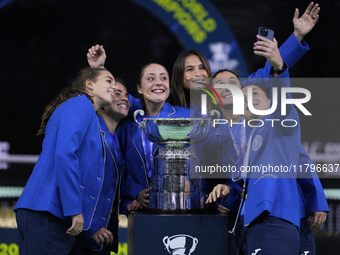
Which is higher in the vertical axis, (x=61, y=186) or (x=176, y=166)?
(x=176, y=166)

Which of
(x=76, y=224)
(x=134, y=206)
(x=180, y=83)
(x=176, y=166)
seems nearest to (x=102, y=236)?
(x=134, y=206)

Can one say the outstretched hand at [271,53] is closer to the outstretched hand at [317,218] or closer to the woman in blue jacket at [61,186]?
the outstretched hand at [317,218]

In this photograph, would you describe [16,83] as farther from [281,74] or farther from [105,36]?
[281,74]

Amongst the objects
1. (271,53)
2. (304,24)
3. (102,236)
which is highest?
(304,24)

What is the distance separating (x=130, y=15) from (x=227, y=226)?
222cm

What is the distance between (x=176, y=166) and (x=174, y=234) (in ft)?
1.16

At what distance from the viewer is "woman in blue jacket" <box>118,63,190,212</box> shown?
9.03 ft

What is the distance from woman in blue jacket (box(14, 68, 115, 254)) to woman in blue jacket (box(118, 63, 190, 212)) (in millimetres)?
461

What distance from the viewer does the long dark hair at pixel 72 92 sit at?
2.44 metres

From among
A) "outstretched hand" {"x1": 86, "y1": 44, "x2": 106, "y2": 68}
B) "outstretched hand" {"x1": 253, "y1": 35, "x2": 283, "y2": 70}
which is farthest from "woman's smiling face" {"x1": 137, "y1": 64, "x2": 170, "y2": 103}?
"outstretched hand" {"x1": 253, "y1": 35, "x2": 283, "y2": 70}

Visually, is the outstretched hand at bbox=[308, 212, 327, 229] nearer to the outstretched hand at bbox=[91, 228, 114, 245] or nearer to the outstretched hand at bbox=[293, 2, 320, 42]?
the outstretched hand at bbox=[293, 2, 320, 42]

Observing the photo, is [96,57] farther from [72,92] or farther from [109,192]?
[109,192]

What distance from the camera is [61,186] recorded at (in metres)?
2.10

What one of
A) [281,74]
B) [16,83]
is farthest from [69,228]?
[16,83]
